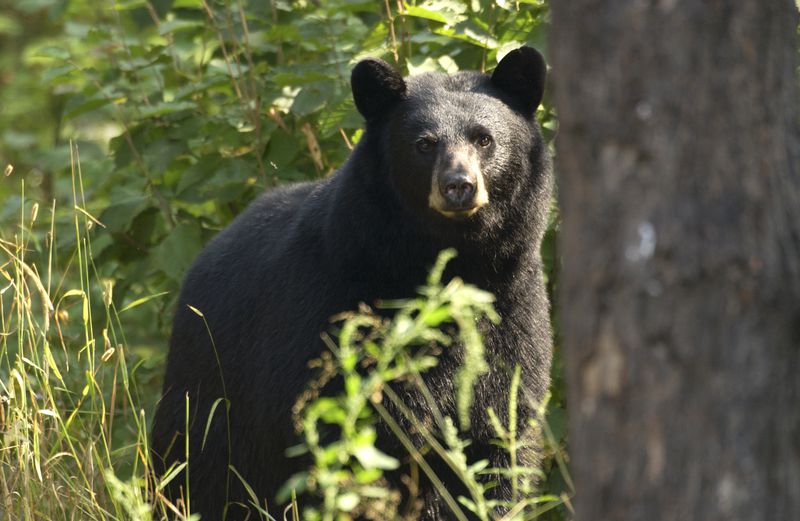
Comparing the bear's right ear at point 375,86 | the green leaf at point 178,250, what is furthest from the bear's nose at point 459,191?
the green leaf at point 178,250

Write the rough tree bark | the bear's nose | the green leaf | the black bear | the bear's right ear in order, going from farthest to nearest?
1. the green leaf
2. the bear's right ear
3. the black bear
4. the bear's nose
5. the rough tree bark

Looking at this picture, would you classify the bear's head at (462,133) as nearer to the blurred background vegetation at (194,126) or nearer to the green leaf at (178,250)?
the blurred background vegetation at (194,126)

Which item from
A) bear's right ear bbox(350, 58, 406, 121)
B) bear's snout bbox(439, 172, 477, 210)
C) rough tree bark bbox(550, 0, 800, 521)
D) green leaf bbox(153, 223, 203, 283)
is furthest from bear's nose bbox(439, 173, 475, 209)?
green leaf bbox(153, 223, 203, 283)

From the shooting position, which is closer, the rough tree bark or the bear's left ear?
the rough tree bark

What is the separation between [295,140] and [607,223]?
375 centimetres

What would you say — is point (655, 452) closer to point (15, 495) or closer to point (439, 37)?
point (15, 495)

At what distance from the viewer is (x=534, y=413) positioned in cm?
404

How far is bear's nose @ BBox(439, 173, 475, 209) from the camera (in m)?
3.80

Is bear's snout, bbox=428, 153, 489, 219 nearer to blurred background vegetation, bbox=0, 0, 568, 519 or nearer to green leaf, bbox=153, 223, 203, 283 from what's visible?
blurred background vegetation, bbox=0, 0, 568, 519

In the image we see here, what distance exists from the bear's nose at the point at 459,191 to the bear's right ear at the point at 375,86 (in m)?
0.61

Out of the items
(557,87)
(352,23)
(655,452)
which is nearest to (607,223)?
(557,87)

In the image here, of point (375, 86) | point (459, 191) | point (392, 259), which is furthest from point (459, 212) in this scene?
point (375, 86)

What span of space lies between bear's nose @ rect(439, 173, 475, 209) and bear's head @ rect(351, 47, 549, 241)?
0.12 feet

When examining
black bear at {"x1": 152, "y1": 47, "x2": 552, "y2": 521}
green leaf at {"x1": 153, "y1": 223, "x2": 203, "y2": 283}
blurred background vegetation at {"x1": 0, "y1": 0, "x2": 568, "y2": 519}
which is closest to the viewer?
black bear at {"x1": 152, "y1": 47, "x2": 552, "y2": 521}
